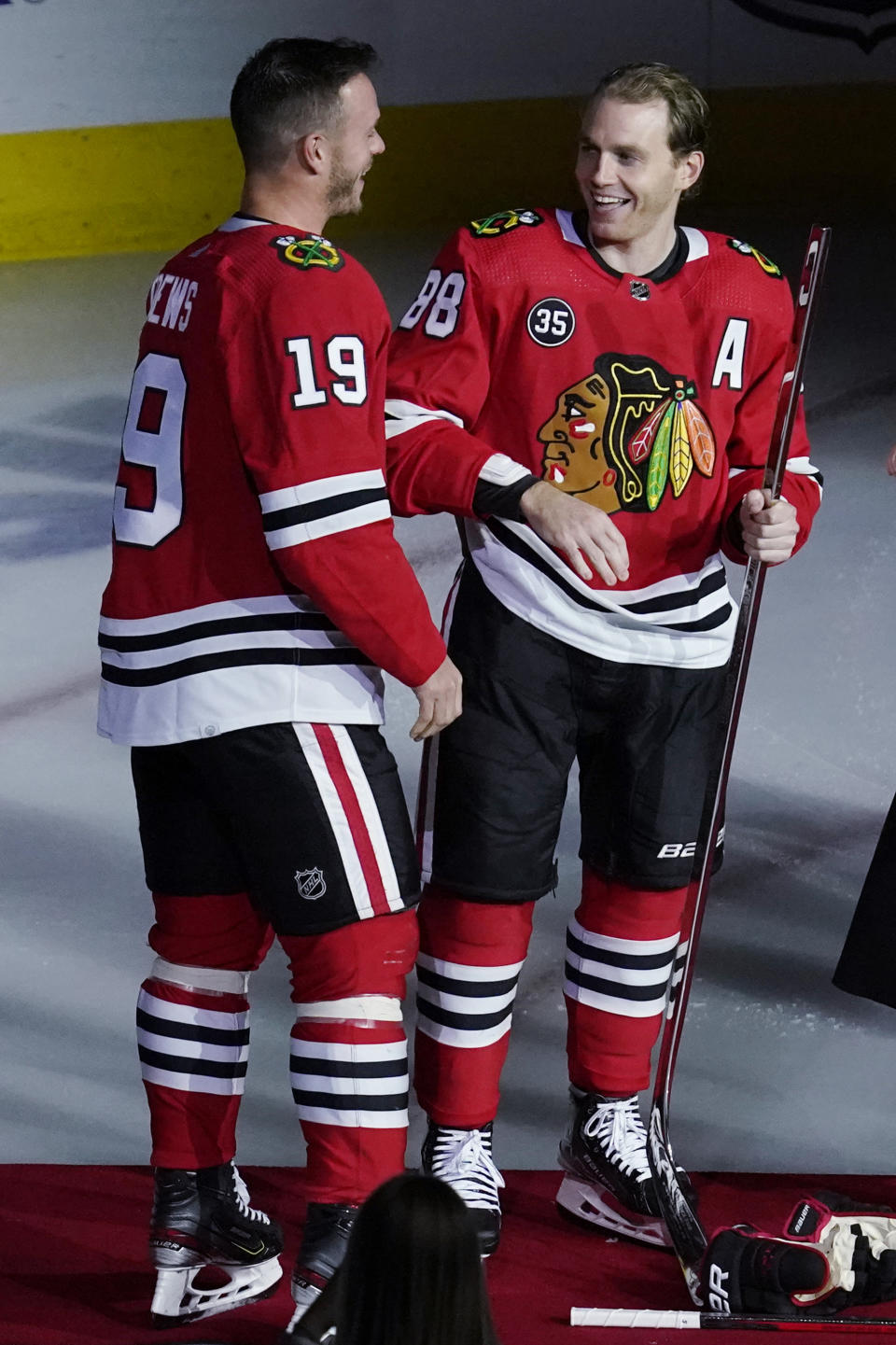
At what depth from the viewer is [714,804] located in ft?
7.08

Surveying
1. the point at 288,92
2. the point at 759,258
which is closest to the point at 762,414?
the point at 759,258

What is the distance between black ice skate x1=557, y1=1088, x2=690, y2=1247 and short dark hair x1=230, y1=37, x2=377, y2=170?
1.25 meters

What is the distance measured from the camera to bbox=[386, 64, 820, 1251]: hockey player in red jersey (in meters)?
2.06

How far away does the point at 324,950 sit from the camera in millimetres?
1876

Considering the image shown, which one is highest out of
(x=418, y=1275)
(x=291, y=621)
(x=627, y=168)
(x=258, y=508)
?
(x=627, y=168)

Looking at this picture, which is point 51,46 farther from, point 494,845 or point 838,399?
point 494,845

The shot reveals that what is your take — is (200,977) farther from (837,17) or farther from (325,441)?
(837,17)

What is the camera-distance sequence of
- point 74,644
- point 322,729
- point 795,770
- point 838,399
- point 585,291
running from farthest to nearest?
point 838,399 < point 74,644 < point 795,770 < point 585,291 < point 322,729

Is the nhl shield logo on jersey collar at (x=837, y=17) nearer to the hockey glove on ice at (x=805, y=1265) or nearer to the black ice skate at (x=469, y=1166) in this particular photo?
the black ice skate at (x=469, y=1166)

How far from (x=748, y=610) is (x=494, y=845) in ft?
1.38

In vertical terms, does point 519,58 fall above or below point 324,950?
above

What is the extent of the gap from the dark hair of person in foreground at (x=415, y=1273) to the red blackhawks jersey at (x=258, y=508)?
2.47 ft

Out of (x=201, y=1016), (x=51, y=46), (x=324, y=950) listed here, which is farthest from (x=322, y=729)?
(x=51, y=46)

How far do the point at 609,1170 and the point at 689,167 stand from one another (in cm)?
125
